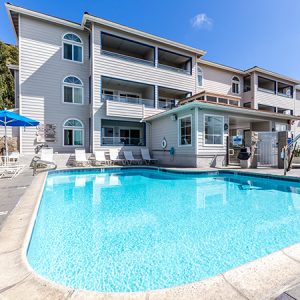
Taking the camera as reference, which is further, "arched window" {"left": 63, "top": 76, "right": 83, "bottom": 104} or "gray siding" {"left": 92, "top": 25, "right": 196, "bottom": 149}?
"arched window" {"left": 63, "top": 76, "right": 83, "bottom": 104}

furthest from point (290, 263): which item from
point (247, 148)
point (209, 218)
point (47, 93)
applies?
point (47, 93)

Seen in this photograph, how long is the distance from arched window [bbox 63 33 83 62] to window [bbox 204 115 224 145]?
398 inches

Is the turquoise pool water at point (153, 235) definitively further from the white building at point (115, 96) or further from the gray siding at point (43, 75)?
the gray siding at point (43, 75)

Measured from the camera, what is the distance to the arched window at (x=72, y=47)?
1359cm

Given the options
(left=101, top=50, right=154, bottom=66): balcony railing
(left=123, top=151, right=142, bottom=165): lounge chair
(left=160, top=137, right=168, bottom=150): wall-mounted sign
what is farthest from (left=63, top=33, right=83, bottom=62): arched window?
(left=160, top=137, right=168, bottom=150): wall-mounted sign

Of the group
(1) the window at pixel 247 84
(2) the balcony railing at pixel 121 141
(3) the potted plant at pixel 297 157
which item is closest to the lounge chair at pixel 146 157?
(2) the balcony railing at pixel 121 141

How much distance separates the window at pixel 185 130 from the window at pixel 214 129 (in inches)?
35.1

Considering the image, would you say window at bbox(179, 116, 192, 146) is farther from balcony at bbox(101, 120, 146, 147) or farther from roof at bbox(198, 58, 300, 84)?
roof at bbox(198, 58, 300, 84)

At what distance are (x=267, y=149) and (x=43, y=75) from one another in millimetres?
14619

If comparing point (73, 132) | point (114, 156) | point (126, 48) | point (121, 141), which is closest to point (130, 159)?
point (114, 156)

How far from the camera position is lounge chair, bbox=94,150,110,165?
1270 centimetres

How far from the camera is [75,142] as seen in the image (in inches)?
547

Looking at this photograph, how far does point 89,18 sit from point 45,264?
14.2 m

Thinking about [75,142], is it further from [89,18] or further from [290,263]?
[290,263]
